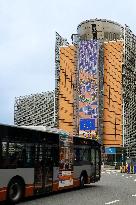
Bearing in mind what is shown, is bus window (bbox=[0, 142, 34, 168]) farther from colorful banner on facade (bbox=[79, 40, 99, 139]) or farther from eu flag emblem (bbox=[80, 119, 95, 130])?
colorful banner on facade (bbox=[79, 40, 99, 139])

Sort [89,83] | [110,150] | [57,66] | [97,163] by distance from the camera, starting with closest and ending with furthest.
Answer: [97,163]
[110,150]
[89,83]
[57,66]

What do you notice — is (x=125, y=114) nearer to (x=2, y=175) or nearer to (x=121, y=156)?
(x=121, y=156)

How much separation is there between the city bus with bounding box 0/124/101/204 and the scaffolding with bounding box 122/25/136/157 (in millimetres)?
74010

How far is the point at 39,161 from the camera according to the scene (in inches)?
663

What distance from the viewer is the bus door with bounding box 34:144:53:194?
54.5 feet

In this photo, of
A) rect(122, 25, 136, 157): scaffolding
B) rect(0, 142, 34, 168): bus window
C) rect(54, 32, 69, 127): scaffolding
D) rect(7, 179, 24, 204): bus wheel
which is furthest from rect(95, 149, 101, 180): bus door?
rect(54, 32, 69, 127): scaffolding

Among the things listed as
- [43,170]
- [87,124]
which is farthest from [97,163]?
[87,124]

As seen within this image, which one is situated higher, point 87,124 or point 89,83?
point 89,83

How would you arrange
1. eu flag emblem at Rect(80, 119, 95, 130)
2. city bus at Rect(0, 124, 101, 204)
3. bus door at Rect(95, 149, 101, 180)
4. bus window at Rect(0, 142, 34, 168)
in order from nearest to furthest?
1. bus window at Rect(0, 142, 34, 168)
2. city bus at Rect(0, 124, 101, 204)
3. bus door at Rect(95, 149, 101, 180)
4. eu flag emblem at Rect(80, 119, 95, 130)

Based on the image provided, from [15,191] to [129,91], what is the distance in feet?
278

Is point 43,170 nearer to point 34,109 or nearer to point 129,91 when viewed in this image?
point 129,91

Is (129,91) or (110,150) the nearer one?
(110,150)

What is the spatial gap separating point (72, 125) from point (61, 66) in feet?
46.7

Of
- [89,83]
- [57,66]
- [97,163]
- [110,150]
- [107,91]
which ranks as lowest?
[97,163]
